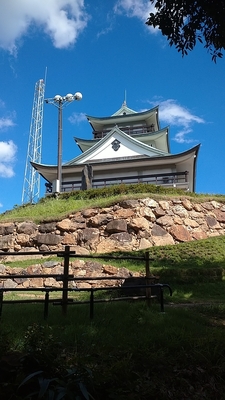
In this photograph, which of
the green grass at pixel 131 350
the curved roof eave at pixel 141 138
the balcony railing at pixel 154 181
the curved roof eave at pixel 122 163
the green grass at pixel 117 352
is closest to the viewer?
the green grass at pixel 117 352

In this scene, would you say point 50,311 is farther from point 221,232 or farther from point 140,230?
point 221,232

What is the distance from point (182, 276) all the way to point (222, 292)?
48.7 inches

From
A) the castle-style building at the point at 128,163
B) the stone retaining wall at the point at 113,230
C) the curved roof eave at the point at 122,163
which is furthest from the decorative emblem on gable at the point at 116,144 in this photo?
the stone retaining wall at the point at 113,230

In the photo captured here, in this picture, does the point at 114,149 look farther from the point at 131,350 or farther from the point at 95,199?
the point at 131,350

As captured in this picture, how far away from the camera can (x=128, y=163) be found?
2633cm

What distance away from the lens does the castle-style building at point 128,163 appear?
971 inches

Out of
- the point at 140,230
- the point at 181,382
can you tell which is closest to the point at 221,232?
the point at 140,230

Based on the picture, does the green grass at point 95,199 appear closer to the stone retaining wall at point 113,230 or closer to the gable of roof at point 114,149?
the stone retaining wall at point 113,230

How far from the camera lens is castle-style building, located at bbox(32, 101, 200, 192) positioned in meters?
24.7

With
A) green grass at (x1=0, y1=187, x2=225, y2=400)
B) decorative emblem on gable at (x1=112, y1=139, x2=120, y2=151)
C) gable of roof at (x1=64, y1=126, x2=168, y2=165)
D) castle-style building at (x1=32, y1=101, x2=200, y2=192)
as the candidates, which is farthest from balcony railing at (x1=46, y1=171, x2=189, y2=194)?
green grass at (x1=0, y1=187, x2=225, y2=400)

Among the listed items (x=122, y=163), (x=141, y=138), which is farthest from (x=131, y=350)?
(x=141, y=138)

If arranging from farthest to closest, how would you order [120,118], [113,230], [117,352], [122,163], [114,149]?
[120,118]
[114,149]
[122,163]
[113,230]
[117,352]

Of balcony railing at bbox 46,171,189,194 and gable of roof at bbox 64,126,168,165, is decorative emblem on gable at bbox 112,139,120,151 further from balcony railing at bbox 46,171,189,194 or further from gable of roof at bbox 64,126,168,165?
balcony railing at bbox 46,171,189,194

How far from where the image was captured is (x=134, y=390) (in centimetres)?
306
